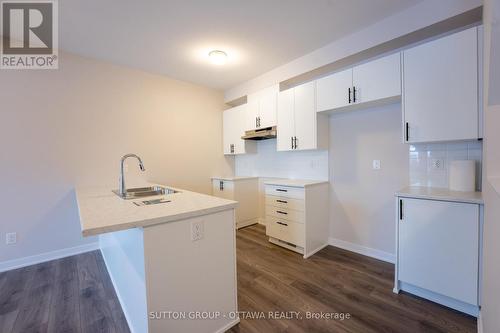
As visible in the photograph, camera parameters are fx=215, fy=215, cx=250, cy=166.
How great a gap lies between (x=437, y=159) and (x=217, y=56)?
2797mm

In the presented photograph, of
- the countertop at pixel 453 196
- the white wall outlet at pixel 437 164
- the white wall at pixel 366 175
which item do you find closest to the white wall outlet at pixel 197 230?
the countertop at pixel 453 196

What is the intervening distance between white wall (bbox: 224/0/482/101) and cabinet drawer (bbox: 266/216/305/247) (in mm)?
2098

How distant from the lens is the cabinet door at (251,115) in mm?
3621

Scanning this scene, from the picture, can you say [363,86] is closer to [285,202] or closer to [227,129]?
[285,202]

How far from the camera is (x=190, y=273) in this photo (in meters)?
1.35

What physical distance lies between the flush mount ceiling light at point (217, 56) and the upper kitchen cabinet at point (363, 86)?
1.31 m

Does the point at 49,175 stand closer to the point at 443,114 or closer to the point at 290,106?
the point at 290,106

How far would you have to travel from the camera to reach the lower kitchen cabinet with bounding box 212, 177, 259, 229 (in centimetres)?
374

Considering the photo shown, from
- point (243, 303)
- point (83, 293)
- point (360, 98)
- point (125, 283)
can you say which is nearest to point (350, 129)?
point (360, 98)

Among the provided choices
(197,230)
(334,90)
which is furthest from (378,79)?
(197,230)

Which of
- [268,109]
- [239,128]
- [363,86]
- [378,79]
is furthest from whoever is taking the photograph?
[239,128]

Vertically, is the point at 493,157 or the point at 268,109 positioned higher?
the point at 268,109

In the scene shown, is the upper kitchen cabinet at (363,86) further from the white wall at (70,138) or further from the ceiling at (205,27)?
the white wall at (70,138)

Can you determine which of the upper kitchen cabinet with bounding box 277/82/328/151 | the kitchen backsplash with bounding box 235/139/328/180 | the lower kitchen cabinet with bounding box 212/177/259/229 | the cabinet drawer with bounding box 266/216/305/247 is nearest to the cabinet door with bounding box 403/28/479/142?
the upper kitchen cabinet with bounding box 277/82/328/151
